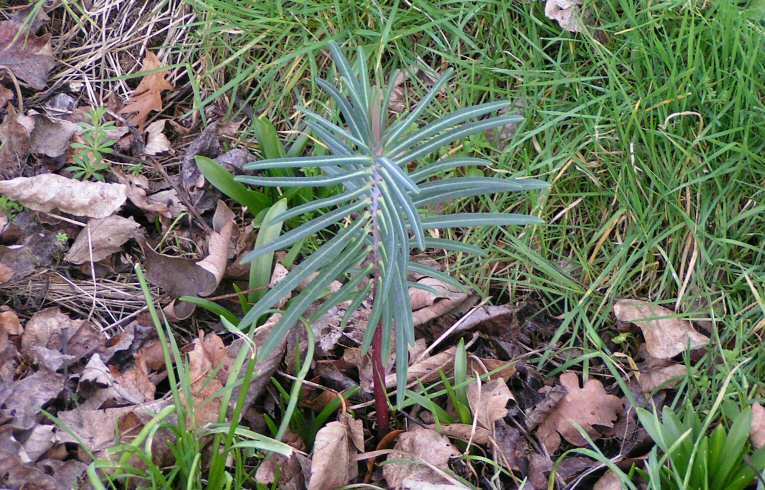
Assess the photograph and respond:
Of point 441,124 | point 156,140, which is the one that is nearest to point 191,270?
point 156,140

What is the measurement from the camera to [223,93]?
308 cm

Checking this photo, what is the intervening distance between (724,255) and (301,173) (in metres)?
1.49

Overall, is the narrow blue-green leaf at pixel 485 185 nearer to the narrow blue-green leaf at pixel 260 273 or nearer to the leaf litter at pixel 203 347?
the leaf litter at pixel 203 347


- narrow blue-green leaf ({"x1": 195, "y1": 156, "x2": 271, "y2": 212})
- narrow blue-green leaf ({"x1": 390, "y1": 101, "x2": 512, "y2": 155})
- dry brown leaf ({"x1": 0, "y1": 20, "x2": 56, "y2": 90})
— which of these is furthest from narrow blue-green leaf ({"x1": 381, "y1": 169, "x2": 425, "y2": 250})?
dry brown leaf ({"x1": 0, "y1": 20, "x2": 56, "y2": 90})

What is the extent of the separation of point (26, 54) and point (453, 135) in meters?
2.09

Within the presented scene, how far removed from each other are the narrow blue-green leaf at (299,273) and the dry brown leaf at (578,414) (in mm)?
927

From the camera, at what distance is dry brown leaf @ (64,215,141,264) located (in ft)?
8.91

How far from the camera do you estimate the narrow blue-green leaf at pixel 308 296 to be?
6.41 ft

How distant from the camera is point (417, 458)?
88.3 inches

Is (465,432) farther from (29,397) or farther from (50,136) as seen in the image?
(50,136)

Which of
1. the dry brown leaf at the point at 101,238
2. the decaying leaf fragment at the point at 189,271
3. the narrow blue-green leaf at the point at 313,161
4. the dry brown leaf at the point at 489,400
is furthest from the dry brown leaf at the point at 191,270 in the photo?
the dry brown leaf at the point at 489,400

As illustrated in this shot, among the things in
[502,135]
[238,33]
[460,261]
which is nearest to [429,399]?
[460,261]

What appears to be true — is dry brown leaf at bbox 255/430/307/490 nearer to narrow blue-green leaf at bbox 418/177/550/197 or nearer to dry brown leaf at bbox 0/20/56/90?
narrow blue-green leaf at bbox 418/177/550/197

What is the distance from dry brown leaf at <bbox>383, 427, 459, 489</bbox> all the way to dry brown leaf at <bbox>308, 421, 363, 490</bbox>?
0.44ft
